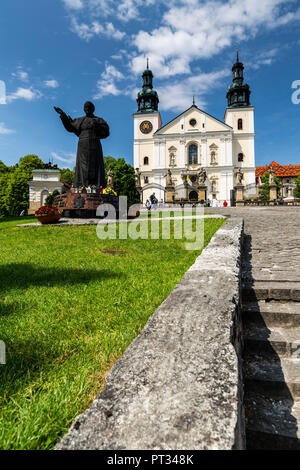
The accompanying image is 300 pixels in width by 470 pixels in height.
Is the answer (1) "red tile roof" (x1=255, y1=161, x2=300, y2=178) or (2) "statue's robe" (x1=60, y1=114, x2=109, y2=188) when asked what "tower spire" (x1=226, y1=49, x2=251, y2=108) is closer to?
(1) "red tile roof" (x1=255, y1=161, x2=300, y2=178)

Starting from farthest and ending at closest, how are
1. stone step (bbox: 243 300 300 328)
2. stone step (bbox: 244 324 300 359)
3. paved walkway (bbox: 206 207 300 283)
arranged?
paved walkway (bbox: 206 207 300 283)
stone step (bbox: 243 300 300 328)
stone step (bbox: 244 324 300 359)

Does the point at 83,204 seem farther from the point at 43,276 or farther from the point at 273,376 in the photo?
the point at 273,376

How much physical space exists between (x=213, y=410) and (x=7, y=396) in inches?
42.0

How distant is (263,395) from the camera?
1710mm

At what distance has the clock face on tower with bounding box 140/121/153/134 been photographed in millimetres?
48188

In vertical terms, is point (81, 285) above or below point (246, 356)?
above

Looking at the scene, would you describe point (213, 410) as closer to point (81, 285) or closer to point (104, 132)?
point (81, 285)

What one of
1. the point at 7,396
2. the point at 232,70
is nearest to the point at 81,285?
the point at 7,396

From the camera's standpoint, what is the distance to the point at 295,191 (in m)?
55.9

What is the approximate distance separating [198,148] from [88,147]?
39.0 m

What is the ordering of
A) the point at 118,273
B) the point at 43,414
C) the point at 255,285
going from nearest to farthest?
the point at 43,414
the point at 255,285
the point at 118,273

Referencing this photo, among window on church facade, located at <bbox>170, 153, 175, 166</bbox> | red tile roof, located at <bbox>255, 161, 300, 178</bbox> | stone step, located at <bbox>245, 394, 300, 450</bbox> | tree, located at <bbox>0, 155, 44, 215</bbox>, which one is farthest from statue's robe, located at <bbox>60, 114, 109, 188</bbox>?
red tile roof, located at <bbox>255, 161, 300, 178</bbox>

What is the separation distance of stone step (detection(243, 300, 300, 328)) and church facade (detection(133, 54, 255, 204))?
140 ft

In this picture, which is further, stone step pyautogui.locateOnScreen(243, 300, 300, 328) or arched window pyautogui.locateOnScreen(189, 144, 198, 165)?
arched window pyautogui.locateOnScreen(189, 144, 198, 165)
